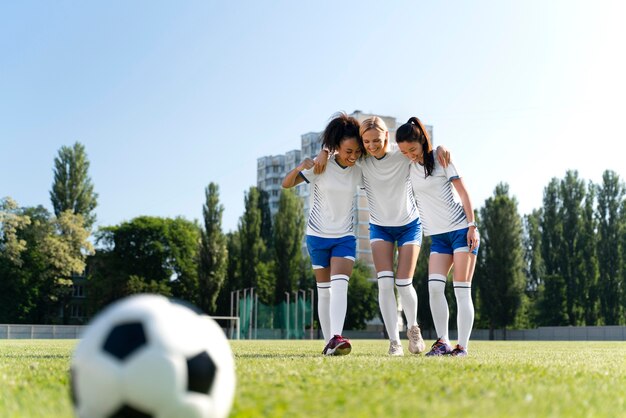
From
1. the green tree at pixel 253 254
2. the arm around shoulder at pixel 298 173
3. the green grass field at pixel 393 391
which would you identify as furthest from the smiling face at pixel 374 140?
the green tree at pixel 253 254

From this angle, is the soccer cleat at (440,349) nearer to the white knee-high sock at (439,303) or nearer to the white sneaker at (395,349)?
the white knee-high sock at (439,303)

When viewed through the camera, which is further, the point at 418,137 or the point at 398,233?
the point at 398,233

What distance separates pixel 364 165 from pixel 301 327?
3935 centimetres

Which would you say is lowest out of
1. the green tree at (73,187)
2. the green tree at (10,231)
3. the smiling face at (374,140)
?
the smiling face at (374,140)

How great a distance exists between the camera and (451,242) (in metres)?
7.04

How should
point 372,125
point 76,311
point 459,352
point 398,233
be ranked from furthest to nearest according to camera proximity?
point 76,311
point 398,233
point 372,125
point 459,352

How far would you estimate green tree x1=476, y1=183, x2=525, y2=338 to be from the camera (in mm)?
48250

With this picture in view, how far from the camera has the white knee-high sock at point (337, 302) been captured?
23.0 feet

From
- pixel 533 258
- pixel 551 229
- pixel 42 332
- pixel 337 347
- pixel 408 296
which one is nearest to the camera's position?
pixel 337 347

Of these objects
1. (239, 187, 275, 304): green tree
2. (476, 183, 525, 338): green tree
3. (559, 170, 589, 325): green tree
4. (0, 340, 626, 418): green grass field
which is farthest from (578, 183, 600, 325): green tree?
(0, 340, 626, 418): green grass field

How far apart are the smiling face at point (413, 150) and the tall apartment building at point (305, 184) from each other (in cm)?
6768

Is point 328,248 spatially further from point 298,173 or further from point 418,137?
point 418,137

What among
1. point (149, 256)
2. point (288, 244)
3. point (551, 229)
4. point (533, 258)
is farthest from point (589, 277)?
point (149, 256)

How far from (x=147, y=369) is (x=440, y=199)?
5.11 m
